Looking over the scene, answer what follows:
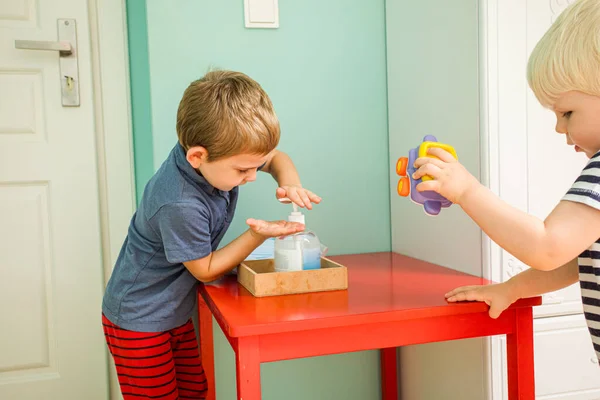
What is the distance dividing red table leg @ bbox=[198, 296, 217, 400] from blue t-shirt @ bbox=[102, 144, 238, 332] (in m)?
0.20

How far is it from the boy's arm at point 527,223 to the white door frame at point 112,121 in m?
1.16

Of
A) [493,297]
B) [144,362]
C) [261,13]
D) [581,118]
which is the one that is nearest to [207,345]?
[144,362]

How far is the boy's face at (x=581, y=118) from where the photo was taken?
2.93 ft

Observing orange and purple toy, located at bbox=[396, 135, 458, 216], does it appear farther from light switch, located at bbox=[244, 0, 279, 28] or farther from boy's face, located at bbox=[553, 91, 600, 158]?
light switch, located at bbox=[244, 0, 279, 28]

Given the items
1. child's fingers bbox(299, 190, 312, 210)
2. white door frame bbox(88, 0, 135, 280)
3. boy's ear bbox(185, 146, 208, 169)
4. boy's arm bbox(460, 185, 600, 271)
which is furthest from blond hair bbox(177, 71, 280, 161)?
white door frame bbox(88, 0, 135, 280)

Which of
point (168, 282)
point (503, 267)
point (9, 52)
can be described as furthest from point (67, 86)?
point (503, 267)

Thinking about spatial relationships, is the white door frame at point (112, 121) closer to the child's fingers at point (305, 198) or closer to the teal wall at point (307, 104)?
the teal wall at point (307, 104)

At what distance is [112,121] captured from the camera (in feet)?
5.86

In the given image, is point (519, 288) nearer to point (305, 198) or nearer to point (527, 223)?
point (527, 223)

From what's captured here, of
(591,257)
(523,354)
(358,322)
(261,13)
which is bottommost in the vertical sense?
(523,354)

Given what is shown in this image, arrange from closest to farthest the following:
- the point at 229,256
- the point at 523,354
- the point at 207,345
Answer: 1. the point at 523,354
2. the point at 229,256
3. the point at 207,345

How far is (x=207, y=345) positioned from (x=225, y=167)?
24.5 inches

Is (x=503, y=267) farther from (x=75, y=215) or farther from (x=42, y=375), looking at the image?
(x=42, y=375)

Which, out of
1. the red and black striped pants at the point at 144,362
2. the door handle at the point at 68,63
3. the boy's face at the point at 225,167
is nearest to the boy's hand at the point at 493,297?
the boy's face at the point at 225,167
